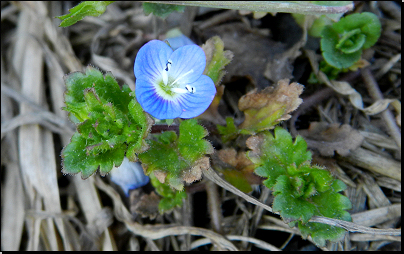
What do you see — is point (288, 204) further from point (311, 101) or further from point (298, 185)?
point (311, 101)

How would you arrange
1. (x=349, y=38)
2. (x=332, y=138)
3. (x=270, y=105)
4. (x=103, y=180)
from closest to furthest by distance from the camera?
(x=270, y=105) < (x=332, y=138) < (x=349, y=38) < (x=103, y=180)

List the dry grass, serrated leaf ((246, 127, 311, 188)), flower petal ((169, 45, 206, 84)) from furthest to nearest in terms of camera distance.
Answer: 1. the dry grass
2. serrated leaf ((246, 127, 311, 188))
3. flower petal ((169, 45, 206, 84))

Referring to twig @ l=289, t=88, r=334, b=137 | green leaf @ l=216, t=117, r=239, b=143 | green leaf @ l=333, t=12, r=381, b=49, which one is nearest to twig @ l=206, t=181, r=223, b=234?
green leaf @ l=216, t=117, r=239, b=143

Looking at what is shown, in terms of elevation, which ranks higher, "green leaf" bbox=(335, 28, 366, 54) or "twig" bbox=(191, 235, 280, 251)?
"green leaf" bbox=(335, 28, 366, 54)

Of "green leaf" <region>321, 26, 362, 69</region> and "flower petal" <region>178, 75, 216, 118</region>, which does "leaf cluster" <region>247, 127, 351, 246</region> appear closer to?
"flower petal" <region>178, 75, 216, 118</region>

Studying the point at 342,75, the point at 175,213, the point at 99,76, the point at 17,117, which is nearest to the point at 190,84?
the point at 99,76

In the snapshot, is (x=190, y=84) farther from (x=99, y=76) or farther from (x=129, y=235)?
(x=129, y=235)

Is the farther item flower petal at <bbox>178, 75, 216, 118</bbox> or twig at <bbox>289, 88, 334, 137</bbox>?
twig at <bbox>289, 88, 334, 137</bbox>

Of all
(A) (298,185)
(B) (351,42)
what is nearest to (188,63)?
(A) (298,185)
